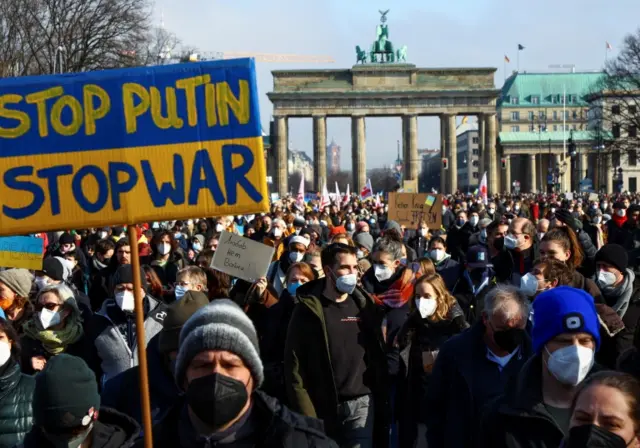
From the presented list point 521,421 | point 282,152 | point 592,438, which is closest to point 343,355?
point 521,421

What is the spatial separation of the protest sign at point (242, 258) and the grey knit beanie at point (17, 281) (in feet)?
4.78

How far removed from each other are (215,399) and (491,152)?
90.3 metres

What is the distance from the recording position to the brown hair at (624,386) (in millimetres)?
3080

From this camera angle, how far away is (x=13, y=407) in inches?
188

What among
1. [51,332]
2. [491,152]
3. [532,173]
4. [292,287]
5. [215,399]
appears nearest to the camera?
[215,399]

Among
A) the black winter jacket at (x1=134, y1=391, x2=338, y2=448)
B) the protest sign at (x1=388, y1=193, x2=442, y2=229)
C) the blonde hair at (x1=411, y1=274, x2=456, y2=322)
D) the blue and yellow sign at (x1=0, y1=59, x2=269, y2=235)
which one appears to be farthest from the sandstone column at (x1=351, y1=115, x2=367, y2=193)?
the black winter jacket at (x1=134, y1=391, x2=338, y2=448)

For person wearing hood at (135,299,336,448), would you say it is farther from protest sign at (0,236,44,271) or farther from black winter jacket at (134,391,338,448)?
protest sign at (0,236,44,271)

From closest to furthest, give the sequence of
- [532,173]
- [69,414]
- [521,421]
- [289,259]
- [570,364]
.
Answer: [69,414] < [521,421] < [570,364] < [289,259] < [532,173]

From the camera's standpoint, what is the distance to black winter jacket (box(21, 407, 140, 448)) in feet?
12.2

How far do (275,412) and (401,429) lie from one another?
13.5 ft

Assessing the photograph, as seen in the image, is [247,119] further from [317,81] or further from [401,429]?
[317,81]

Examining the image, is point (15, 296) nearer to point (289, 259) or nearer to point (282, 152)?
point (289, 259)

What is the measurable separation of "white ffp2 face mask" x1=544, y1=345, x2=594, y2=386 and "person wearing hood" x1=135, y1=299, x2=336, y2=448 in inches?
45.6

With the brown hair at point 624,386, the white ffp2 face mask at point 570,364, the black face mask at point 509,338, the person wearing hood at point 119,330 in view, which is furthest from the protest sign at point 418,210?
the brown hair at point 624,386
